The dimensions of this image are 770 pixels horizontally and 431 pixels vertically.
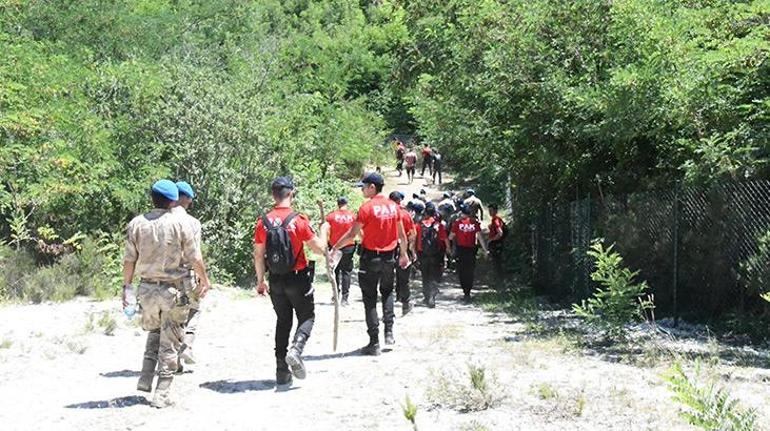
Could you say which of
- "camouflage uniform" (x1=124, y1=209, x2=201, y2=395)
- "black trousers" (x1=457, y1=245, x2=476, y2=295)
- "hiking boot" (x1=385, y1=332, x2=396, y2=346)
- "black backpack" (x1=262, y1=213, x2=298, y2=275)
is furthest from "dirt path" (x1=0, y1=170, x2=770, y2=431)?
"black trousers" (x1=457, y1=245, x2=476, y2=295)

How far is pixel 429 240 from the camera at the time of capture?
15773 millimetres

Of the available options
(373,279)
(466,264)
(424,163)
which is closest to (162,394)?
(373,279)

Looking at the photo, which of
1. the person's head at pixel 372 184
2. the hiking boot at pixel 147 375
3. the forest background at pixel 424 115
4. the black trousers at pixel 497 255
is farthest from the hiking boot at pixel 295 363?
the black trousers at pixel 497 255

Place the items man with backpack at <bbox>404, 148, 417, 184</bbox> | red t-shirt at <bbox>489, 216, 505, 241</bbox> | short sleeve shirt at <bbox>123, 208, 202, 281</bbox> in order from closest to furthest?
short sleeve shirt at <bbox>123, 208, 202, 281</bbox>, red t-shirt at <bbox>489, 216, 505, 241</bbox>, man with backpack at <bbox>404, 148, 417, 184</bbox>

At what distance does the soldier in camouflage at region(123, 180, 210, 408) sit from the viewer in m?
7.47

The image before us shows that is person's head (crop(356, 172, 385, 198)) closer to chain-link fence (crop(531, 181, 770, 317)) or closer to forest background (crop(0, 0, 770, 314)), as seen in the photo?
forest background (crop(0, 0, 770, 314))

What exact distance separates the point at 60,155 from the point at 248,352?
278 inches

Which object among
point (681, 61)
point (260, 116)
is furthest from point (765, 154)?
point (260, 116)

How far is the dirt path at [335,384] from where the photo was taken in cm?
685

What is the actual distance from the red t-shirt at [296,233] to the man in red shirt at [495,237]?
35.4 feet

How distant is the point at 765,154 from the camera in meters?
Result: 10.5

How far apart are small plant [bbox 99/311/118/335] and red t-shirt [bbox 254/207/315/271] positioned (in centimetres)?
409

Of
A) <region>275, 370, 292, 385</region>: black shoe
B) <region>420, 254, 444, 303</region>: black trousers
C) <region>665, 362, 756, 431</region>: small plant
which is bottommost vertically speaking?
<region>275, 370, 292, 385</region>: black shoe

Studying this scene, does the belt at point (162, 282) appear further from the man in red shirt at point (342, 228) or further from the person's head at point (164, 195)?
the man in red shirt at point (342, 228)
